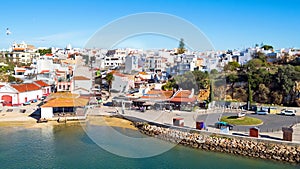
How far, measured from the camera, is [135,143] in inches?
334

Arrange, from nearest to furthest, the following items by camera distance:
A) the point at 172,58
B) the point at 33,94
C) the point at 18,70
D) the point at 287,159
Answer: the point at 287,159, the point at 33,94, the point at 18,70, the point at 172,58

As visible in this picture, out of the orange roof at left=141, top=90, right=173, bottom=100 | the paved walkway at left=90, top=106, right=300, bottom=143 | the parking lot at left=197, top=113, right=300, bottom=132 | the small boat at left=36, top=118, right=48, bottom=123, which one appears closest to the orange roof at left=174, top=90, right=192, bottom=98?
the orange roof at left=141, top=90, right=173, bottom=100

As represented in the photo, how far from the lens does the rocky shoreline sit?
24.2ft

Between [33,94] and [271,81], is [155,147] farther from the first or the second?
[33,94]

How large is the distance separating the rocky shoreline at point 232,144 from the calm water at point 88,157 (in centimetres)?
26

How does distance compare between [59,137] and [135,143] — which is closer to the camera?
[135,143]

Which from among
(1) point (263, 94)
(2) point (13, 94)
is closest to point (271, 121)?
(1) point (263, 94)

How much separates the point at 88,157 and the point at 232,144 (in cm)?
412

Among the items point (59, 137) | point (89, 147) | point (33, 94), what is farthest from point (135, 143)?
point (33, 94)

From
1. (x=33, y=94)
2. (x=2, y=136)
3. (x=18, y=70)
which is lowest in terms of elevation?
(x=2, y=136)

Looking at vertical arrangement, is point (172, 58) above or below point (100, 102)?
above

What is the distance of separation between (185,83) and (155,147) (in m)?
8.64

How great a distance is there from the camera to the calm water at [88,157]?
22.8ft

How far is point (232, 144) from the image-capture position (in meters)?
8.08
